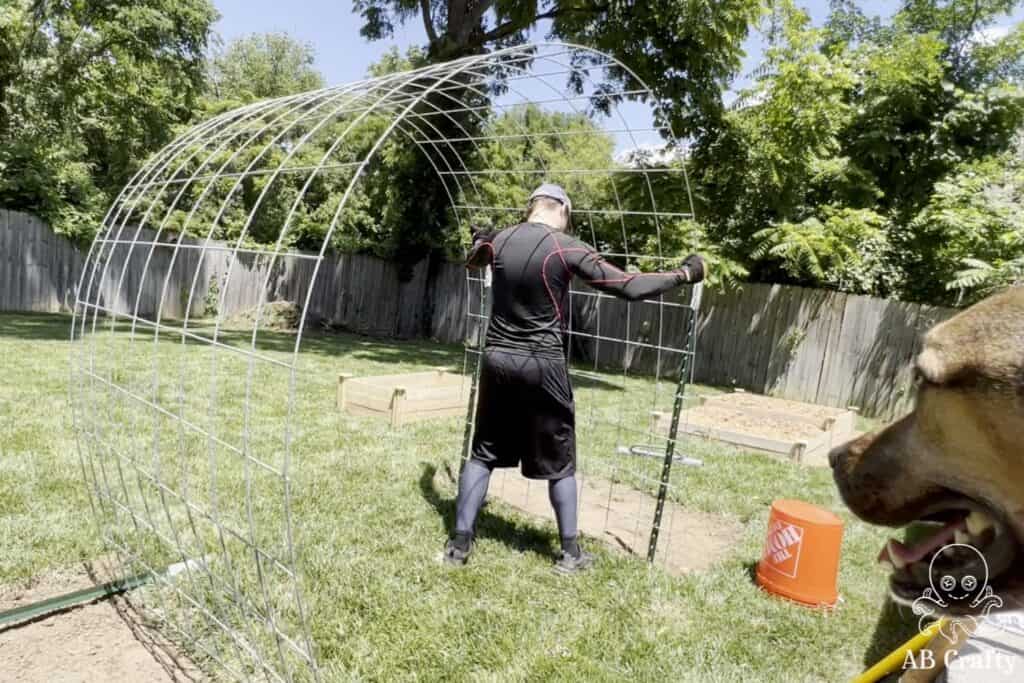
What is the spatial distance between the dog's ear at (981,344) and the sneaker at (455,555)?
2.75m

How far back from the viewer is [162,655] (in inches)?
106

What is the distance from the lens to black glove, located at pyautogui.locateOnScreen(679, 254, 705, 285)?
3.15 m

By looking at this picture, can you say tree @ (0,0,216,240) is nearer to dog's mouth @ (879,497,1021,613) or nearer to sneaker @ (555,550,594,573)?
sneaker @ (555,550,594,573)

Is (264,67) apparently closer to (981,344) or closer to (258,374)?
(258,374)

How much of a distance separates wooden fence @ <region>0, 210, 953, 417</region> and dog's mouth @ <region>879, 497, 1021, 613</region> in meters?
5.41

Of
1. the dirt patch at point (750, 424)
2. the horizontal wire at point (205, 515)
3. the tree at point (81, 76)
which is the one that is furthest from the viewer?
the tree at point (81, 76)

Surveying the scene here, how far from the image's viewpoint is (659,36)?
37.0 ft

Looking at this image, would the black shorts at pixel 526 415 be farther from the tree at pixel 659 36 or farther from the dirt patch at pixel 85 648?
the tree at pixel 659 36

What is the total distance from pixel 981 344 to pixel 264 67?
35.7 m

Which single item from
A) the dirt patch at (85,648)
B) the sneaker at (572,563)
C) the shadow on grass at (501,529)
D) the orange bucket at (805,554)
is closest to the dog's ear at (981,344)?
the orange bucket at (805,554)

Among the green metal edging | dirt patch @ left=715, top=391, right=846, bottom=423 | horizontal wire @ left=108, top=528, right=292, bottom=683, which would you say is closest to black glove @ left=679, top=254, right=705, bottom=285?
horizontal wire @ left=108, top=528, right=292, bottom=683

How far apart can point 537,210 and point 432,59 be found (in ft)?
33.3

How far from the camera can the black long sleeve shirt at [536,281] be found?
11.0 feet

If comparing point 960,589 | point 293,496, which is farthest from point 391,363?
point 960,589
